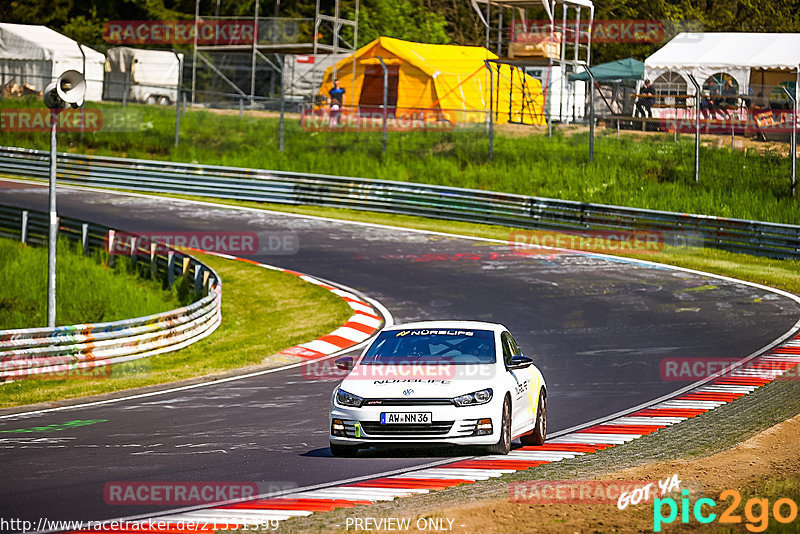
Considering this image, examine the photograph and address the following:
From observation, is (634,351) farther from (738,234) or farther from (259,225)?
(259,225)

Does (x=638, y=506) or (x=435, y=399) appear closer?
(x=638, y=506)

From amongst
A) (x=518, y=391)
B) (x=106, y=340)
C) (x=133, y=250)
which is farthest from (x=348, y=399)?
(x=133, y=250)

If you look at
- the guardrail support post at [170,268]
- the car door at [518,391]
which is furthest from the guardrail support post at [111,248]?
the car door at [518,391]

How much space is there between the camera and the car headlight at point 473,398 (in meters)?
10.7

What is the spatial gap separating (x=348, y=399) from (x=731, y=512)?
12.3 ft

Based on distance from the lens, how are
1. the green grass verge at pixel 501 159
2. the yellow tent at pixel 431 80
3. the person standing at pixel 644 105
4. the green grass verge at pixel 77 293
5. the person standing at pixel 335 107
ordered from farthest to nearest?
1. the yellow tent at pixel 431 80
2. the person standing at pixel 644 105
3. the person standing at pixel 335 107
4. the green grass verge at pixel 501 159
5. the green grass verge at pixel 77 293

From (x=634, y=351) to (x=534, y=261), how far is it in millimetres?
9109

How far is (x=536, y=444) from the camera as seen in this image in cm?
Answer: 1202

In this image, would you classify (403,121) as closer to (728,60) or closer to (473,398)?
(728,60)

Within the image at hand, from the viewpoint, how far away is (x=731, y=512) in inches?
333

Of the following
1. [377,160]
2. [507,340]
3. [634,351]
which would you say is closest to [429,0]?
[377,160]

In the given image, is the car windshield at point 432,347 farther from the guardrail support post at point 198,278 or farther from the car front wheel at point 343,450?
the guardrail support post at point 198,278

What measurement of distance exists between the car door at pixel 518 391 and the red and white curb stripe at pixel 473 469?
0.31m

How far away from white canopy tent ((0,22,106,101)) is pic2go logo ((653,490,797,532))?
158ft
